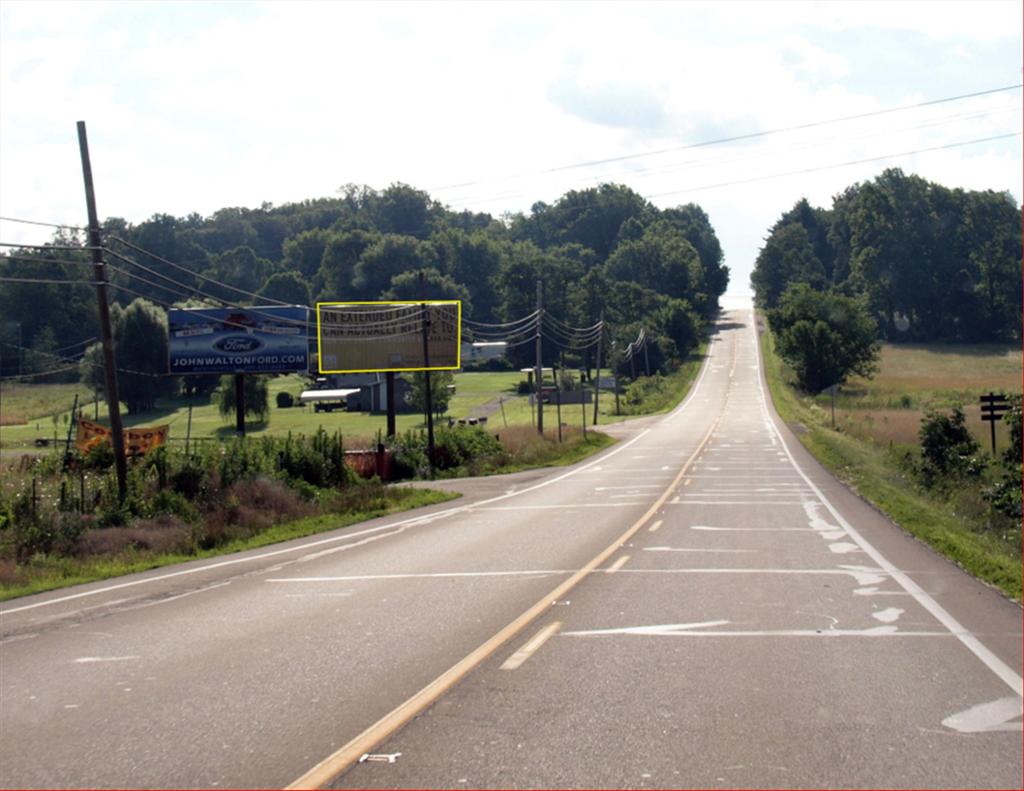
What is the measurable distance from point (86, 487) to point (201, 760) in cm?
1901

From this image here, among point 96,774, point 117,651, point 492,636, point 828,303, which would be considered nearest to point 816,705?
point 492,636

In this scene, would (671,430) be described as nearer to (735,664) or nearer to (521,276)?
(735,664)

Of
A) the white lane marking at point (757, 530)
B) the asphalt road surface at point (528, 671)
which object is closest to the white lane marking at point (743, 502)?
the white lane marking at point (757, 530)

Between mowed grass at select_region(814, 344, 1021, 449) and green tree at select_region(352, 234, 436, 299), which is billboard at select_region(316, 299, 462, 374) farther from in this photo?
green tree at select_region(352, 234, 436, 299)

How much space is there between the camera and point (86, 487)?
78.9 feet

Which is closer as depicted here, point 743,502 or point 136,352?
point 743,502

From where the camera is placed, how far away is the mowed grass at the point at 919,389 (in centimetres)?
5873

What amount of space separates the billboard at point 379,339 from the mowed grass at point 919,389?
19762 mm

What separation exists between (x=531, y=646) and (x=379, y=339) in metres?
41.5

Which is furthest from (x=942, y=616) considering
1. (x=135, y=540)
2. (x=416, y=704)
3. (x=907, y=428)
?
(x=907, y=428)

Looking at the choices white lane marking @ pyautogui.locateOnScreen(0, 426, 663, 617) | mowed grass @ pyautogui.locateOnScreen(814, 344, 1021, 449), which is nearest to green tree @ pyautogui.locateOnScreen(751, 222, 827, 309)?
mowed grass @ pyautogui.locateOnScreen(814, 344, 1021, 449)

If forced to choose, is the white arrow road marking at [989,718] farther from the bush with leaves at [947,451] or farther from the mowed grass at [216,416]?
the mowed grass at [216,416]

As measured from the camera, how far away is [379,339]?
165 feet

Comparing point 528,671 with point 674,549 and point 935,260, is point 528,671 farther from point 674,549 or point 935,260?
point 935,260
